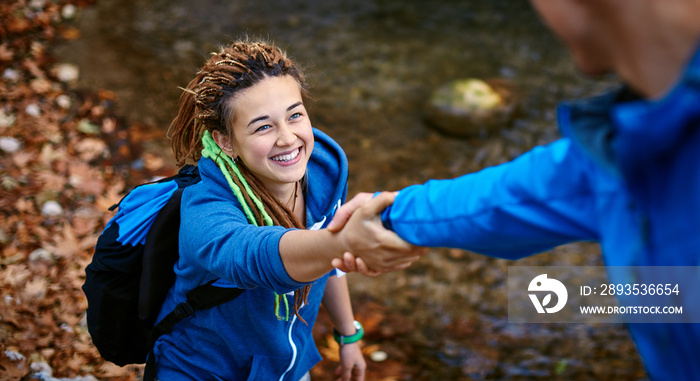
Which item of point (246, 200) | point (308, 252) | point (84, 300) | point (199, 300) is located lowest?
point (84, 300)

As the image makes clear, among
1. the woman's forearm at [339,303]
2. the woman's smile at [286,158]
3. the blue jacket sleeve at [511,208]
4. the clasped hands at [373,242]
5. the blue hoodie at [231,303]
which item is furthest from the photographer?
the woman's forearm at [339,303]

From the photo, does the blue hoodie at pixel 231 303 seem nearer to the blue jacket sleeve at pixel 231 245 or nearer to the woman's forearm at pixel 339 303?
the blue jacket sleeve at pixel 231 245

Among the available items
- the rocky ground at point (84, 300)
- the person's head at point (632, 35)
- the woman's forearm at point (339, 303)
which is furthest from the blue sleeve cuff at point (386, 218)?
the rocky ground at point (84, 300)

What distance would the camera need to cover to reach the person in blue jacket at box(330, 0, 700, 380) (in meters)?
0.94

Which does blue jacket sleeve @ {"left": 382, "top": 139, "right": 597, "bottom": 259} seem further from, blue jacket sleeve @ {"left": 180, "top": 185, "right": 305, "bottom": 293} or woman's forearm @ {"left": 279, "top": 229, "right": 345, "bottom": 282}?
blue jacket sleeve @ {"left": 180, "top": 185, "right": 305, "bottom": 293}

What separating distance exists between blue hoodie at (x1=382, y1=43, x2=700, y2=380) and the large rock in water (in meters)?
4.32

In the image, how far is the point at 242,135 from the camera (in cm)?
204

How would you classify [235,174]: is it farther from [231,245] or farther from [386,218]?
[386,218]

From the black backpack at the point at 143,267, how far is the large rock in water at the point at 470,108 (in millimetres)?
3880

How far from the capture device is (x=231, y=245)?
1.70 m

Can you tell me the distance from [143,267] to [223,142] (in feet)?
1.70

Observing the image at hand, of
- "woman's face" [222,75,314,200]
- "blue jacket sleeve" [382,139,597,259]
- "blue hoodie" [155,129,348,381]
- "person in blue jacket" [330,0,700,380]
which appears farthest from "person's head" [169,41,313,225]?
"person in blue jacket" [330,0,700,380]

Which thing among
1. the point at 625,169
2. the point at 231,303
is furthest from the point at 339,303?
the point at 625,169

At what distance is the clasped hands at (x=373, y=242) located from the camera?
1.58 metres
